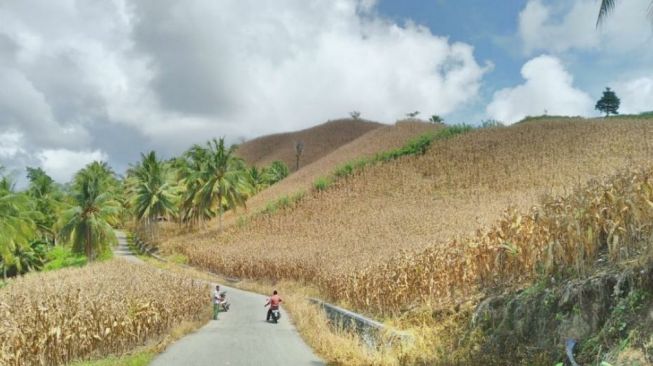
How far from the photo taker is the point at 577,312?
24.4ft

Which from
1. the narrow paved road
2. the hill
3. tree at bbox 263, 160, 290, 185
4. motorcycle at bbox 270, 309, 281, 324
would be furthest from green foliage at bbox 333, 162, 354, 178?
the hill

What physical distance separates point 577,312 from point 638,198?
1999 millimetres

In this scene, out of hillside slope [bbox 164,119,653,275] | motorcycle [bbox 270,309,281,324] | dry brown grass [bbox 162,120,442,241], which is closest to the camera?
motorcycle [bbox 270,309,281,324]

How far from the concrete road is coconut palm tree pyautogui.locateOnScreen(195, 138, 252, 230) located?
36616mm

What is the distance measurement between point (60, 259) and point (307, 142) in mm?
73105

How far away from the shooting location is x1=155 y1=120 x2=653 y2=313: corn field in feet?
28.9

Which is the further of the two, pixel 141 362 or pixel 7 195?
pixel 7 195

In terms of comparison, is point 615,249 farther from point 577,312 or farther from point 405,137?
point 405,137

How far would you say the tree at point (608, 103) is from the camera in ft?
342

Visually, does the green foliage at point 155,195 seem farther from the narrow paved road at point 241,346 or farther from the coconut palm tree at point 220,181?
the narrow paved road at point 241,346

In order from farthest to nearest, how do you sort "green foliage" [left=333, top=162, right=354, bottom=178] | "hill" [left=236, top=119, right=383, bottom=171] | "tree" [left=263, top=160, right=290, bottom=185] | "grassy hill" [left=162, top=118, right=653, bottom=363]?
"hill" [left=236, top=119, right=383, bottom=171] < "tree" [left=263, top=160, right=290, bottom=185] < "green foliage" [left=333, top=162, right=354, bottom=178] < "grassy hill" [left=162, top=118, right=653, bottom=363]

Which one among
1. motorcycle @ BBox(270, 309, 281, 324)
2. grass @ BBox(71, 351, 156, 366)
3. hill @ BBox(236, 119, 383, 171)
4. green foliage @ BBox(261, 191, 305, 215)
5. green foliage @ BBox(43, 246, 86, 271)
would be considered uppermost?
hill @ BBox(236, 119, 383, 171)

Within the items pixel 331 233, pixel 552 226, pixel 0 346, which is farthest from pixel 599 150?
pixel 0 346

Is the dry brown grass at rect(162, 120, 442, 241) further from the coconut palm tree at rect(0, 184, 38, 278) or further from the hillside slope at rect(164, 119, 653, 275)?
the coconut palm tree at rect(0, 184, 38, 278)
